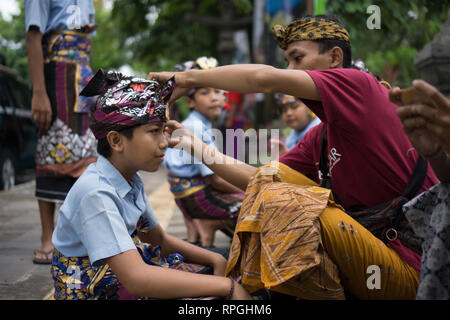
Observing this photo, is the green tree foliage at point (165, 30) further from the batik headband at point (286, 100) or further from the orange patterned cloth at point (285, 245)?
the orange patterned cloth at point (285, 245)

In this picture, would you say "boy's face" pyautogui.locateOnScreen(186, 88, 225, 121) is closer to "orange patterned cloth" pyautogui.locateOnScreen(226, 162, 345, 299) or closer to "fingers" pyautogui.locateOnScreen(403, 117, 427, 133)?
"orange patterned cloth" pyautogui.locateOnScreen(226, 162, 345, 299)

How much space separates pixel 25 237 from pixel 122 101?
9.00ft

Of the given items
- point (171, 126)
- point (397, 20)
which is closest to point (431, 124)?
point (171, 126)

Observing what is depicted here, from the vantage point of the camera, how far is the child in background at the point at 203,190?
377 centimetres

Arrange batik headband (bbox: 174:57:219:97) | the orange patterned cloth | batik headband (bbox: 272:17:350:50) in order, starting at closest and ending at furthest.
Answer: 1. the orange patterned cloth
2. batik headband (bbox: 272:17:350:50)
3. batik headband (bbox: 174:57:219:97)

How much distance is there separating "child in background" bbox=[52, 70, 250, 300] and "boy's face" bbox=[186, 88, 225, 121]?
208cm

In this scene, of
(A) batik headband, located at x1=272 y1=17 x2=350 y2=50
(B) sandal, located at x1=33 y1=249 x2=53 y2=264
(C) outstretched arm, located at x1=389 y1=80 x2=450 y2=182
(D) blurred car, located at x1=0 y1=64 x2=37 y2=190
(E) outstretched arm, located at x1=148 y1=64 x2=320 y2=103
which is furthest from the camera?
(D) blurred car, located at x1=0 y1=64 x2=37 y2=190

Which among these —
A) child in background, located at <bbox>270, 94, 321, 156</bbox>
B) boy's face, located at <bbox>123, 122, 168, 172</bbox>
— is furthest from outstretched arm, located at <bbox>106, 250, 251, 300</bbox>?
child in background, located at <bbox>270, 94, 321, 156</bbox>

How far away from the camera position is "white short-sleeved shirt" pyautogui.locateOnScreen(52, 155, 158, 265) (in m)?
1.79

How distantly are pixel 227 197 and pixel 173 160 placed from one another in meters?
0.57

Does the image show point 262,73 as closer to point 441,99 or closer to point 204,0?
point 441,99

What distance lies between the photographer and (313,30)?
2.26 m

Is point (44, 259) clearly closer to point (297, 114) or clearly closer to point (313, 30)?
point (313, 30)

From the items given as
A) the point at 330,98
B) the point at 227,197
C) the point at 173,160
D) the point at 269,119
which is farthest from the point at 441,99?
the point at 269,119
